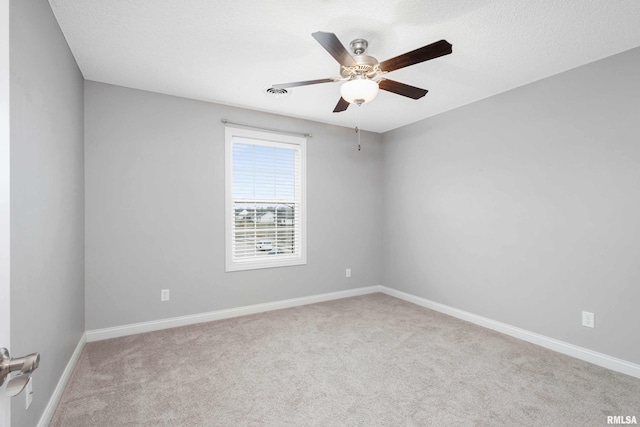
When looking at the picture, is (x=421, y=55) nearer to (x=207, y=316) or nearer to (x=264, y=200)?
(x=264, y=200)

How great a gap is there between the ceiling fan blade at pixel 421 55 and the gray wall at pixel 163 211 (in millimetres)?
2242

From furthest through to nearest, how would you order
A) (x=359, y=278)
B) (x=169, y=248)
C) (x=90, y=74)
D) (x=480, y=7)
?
1. (x=359, y=278)
2. (x=169, y=248)
3. (x=90, y=74)
4. (x=480, y=7)

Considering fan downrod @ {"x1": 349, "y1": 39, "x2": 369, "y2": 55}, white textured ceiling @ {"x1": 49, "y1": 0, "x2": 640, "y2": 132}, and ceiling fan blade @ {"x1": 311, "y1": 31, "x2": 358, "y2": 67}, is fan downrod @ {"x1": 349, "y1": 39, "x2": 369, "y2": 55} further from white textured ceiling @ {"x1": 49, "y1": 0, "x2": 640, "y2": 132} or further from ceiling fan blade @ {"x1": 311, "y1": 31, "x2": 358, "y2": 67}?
ceiling fan blade @ {"x1": 311, "y1": 31, "x2": 358, "y2": 67}

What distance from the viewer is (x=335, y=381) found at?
2352 millimetres

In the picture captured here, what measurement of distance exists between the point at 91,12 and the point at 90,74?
1063mm

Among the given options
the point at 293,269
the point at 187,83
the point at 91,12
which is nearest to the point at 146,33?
the point at 91,12

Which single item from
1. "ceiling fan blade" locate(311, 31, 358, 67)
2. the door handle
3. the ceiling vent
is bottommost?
the door handle

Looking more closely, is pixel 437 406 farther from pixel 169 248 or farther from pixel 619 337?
pixel 169 248

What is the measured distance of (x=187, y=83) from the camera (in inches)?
122

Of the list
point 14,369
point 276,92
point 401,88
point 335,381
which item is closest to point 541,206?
point 401,88

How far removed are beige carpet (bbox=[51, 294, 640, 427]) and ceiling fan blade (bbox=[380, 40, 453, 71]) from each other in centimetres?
223

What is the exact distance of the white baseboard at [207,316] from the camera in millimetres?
3100

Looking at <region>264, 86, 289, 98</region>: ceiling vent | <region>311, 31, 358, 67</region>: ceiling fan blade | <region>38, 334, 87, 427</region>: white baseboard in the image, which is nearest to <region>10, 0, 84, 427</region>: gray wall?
<region>38, 334, 87, 427</region>: white baseboard

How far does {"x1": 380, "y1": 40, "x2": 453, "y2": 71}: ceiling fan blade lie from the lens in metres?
1.79
